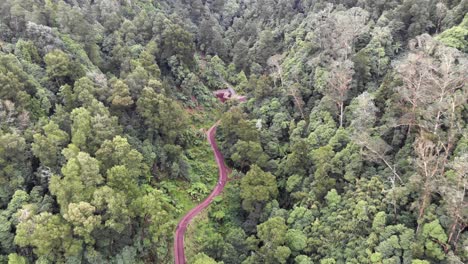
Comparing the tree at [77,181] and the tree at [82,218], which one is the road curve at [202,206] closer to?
the tree at [82,218]

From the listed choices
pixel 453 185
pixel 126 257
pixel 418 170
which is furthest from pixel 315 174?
pixel 126 257

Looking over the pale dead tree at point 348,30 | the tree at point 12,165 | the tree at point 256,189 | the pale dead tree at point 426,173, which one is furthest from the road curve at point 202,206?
the pale dead tree at point 426,173

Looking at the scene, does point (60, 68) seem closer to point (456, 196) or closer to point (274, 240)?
point (274, 240)

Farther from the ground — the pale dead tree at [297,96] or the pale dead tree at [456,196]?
the pale dead tree at [456,196]

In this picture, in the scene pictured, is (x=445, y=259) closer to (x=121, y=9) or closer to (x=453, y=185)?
(x=453, y=185)

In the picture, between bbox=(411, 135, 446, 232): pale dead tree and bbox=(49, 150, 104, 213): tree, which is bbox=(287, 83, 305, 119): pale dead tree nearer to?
bbox=(411, 135, 446, 232): pale dead tree

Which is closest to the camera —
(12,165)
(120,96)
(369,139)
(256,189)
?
(12,165)

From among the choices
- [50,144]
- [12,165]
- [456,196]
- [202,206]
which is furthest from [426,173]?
[12,165]
